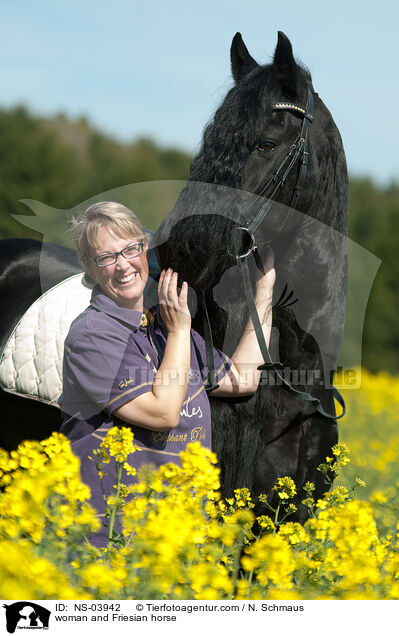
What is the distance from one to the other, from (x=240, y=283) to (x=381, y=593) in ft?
4.41

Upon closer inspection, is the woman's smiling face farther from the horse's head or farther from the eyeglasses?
the horse's head

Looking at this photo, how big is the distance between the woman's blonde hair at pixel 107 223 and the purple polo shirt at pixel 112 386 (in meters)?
0.24

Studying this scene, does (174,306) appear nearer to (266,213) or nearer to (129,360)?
(129,360)

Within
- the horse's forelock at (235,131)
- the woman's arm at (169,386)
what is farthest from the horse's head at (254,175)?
the woman's arm at (169,386)

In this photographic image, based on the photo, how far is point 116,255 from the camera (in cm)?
268

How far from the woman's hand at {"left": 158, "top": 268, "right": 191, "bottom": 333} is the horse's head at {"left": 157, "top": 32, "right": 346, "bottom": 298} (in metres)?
0.14

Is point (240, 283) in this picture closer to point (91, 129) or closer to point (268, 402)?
point (268, 402)

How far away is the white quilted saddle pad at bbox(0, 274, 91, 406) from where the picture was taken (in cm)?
372

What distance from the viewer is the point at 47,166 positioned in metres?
12.4

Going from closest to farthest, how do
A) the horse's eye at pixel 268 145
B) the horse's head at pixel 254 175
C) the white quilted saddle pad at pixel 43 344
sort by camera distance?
the horse's head at pixel 254 175
the horse's eye at pixel 268 145
the white quilted saddle pad at pixel 43 344

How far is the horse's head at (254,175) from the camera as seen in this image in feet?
8.71
